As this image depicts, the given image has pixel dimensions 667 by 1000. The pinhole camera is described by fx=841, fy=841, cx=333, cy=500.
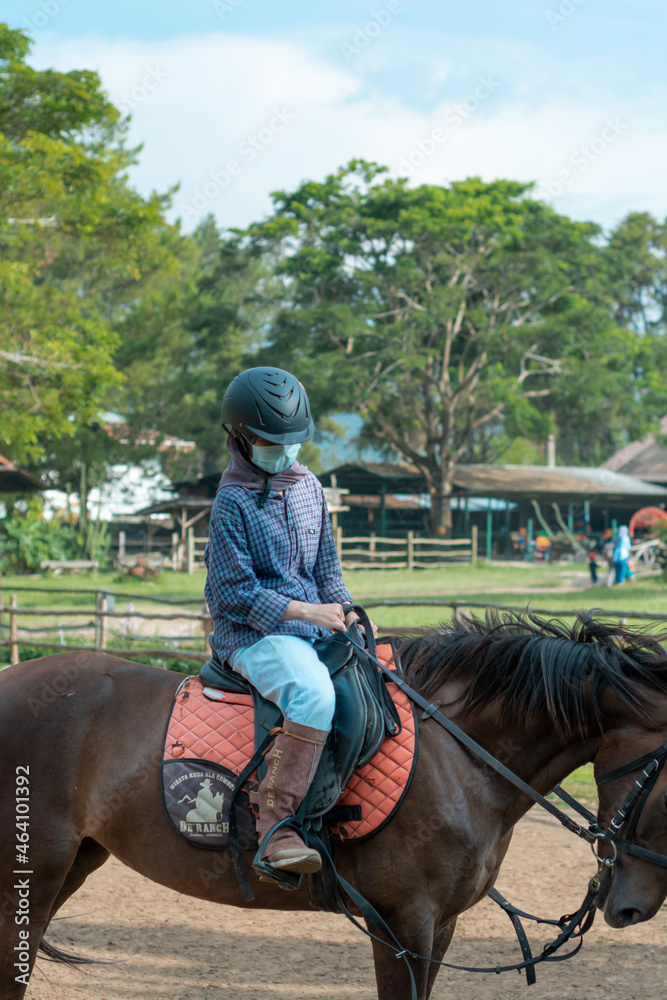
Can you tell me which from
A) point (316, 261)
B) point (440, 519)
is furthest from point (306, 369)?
point (440, 519)

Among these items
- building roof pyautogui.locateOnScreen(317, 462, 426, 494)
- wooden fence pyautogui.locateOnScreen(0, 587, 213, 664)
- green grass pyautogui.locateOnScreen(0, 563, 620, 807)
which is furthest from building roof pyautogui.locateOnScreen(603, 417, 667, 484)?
wooden fence pyautogui.locateOnScreen(0, 587, 213, 664)

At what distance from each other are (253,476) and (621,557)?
63.7ft

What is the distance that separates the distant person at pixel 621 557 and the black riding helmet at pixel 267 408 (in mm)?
18945

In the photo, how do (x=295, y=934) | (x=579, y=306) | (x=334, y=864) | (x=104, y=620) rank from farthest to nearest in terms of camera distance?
1. (x=579, y=306)
2. (x=104, y=620)
3. (x=295, y=934)
4. (x=334, y=864)

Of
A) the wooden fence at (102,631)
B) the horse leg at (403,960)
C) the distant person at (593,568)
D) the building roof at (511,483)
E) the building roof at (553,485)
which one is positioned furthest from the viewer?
the building roof at (511,483)

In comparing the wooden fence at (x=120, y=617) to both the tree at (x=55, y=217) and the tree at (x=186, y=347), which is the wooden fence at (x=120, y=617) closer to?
Answer: the tree at (x=55, y=217)

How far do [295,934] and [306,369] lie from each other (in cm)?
2562

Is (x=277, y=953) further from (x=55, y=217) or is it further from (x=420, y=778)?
(x=55, y=217)

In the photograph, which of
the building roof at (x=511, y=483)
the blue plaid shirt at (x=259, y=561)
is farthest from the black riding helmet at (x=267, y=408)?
the building roof at (x=511, y=483)

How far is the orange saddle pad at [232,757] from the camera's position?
7.59ft

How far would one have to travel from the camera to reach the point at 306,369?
28656 millimetres

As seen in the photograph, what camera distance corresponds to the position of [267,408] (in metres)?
2.36

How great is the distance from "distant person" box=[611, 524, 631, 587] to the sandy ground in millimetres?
16722

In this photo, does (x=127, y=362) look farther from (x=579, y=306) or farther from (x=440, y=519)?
(x=579, y=306)
